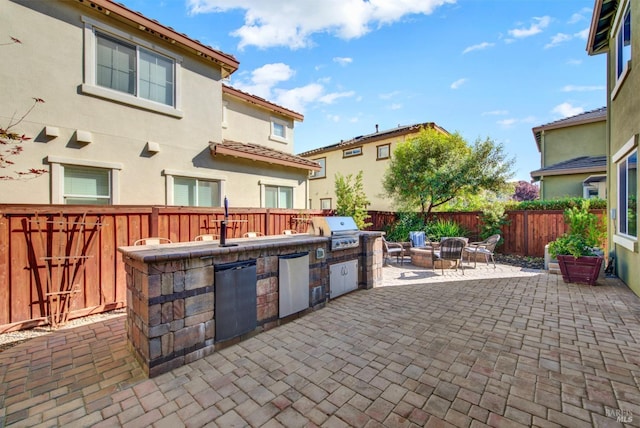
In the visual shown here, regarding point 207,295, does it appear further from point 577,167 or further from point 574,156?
point 574,156

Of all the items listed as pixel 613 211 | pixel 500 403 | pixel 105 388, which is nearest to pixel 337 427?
pixel 500 403

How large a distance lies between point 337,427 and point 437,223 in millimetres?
10484

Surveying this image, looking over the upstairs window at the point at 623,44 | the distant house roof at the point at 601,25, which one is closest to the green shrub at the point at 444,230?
the upstairs window at the point at 623,44

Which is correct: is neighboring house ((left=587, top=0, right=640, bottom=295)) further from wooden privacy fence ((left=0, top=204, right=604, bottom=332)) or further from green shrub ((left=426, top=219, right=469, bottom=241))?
wooden privacy fence ((left=0, top=204, right=604, bottom=332))

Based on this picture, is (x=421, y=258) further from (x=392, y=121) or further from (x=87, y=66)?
(x=392, y=121)

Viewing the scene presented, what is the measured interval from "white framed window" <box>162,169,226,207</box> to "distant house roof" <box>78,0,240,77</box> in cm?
324

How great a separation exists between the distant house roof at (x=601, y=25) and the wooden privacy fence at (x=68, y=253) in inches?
407

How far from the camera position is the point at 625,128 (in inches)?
227

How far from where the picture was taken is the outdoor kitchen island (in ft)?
9.18

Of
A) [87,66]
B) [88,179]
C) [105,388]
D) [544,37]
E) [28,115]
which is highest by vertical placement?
[544,37]

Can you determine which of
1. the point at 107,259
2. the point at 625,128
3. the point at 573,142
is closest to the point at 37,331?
the point at 107,259

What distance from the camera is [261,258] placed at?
3.74 meters

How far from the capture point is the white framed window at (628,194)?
5.38 m

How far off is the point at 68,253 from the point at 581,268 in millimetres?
10094
